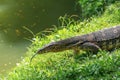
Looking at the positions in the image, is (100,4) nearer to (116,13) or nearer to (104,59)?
(116,13)

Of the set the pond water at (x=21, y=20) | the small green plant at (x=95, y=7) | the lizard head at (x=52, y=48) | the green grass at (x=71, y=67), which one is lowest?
the green grass at (x=71, y=67)

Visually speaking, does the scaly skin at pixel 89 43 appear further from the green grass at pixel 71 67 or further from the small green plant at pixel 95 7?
the small green plant at pixel 95 7

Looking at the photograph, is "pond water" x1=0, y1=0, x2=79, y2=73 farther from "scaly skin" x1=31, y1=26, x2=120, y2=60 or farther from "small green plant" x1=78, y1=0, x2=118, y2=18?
"scaly skin" x1=31, y1=26, x2=120, y2=60

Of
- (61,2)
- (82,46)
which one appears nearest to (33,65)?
(82,46)

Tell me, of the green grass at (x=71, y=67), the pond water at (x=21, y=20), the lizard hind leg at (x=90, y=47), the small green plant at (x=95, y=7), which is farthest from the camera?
the pond water at (x=21, y=20)

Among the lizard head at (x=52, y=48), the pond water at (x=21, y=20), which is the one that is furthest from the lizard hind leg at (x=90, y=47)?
the pond water at (x=21, y=20)

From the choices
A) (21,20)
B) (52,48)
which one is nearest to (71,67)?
(52,48)

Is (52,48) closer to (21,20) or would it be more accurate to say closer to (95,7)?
(95,7)

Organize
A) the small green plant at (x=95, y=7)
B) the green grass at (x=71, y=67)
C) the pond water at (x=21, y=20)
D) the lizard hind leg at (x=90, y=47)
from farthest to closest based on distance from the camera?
the pond water at (x=21, y=20) < the small green plant at (x=95, y=7) < the lizard hind leg at (x=90, y=47) < the green grass at (x=71, y=67)
